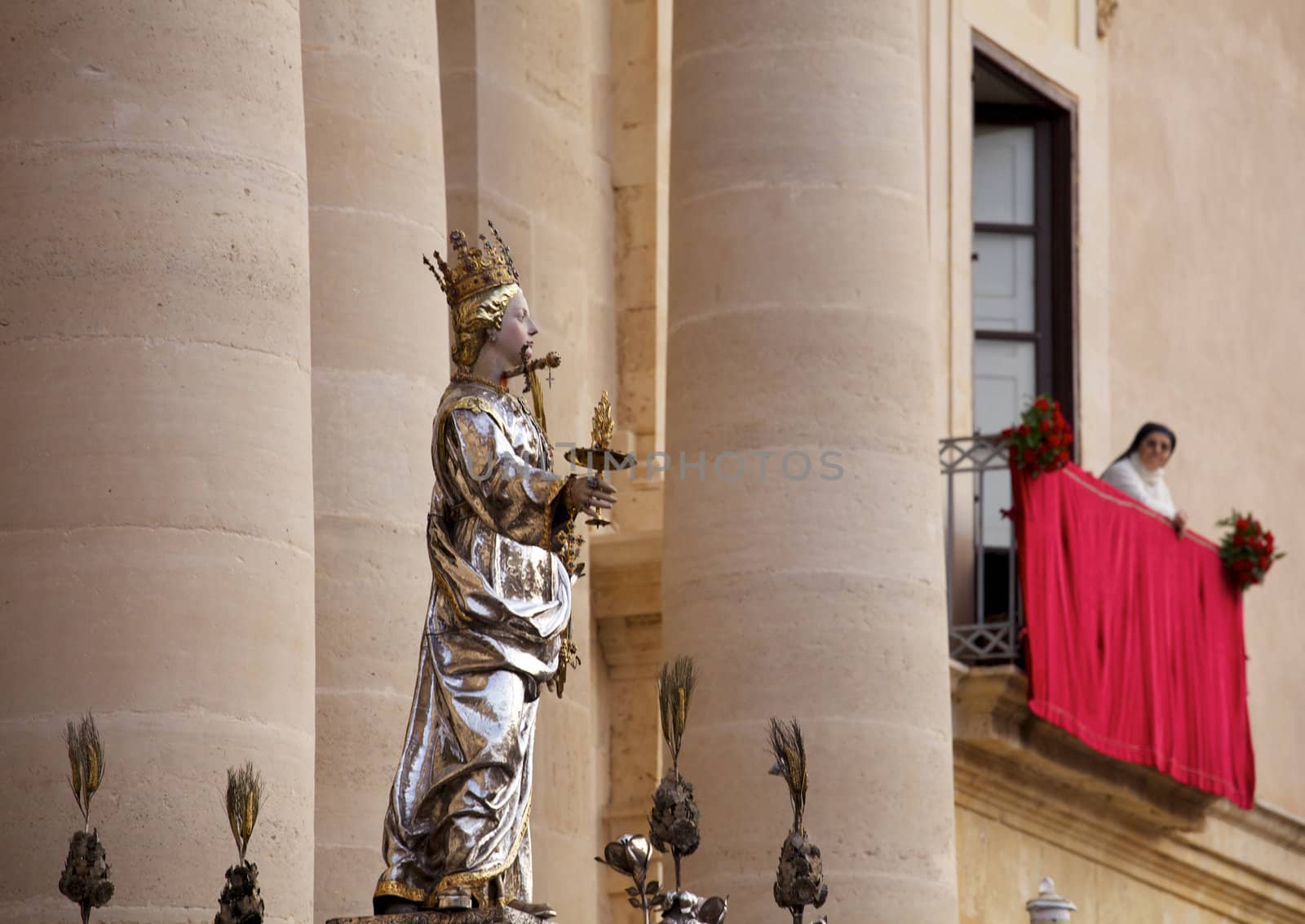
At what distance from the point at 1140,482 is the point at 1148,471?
0.18 m

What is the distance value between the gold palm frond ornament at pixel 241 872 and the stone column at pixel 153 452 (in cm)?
65

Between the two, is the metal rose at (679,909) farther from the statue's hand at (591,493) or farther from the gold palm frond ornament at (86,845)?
the gold palm frond ornament at (86,845)

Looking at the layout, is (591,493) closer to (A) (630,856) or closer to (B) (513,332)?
(B) (513,332)

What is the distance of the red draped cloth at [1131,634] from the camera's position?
18.7 metres

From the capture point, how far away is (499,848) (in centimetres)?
902

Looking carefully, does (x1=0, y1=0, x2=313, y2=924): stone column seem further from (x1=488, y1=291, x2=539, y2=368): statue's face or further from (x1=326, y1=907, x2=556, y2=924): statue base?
(x1=488, y1=291, x2=539, y2=368): statue's face

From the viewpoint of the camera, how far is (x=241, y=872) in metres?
8.38

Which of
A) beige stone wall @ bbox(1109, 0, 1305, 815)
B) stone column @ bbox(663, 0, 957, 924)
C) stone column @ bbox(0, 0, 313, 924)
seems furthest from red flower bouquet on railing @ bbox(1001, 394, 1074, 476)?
stone column @ bbox(0, 0, 313, 924)

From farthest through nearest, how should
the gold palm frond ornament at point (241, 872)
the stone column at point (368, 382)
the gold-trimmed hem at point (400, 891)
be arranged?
1. the stone column at point (368, 382)
2. the gold-trimmed hem at point (400, 891)
3. the gold palm frond ornament at point (241, 872)

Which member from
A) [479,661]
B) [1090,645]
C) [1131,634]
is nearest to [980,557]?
[1090,645]

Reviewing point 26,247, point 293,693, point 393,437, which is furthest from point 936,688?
point 26,247

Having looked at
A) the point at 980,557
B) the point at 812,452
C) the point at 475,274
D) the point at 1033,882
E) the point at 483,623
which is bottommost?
the point at 1033,882

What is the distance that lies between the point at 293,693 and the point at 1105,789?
10.7m

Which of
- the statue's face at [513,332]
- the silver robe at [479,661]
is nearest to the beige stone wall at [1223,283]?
the statue's face at [513,332]
